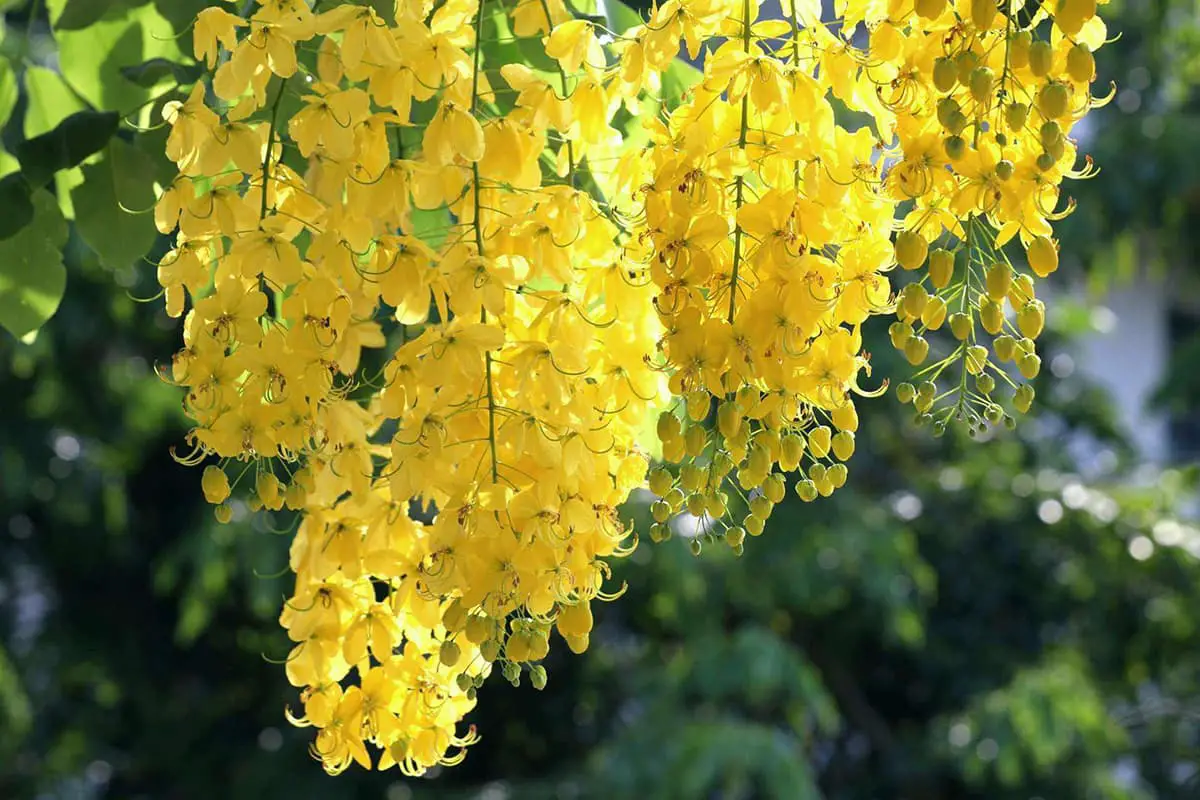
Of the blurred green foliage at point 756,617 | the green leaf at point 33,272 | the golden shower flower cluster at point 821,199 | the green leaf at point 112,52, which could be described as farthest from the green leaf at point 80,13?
the blurred green foliage at point 756,617

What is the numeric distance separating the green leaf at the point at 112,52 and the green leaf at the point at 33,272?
0.10 meters

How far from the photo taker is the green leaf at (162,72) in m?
1.16

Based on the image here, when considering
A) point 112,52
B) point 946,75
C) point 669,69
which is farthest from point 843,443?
point 112,52

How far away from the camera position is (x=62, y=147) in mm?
1160

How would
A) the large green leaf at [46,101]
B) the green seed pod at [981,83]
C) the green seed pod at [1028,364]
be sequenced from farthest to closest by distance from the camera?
the large green leaf at [46,101] < the green seed pod at [1028,364] < the green seed pod at [981,83]

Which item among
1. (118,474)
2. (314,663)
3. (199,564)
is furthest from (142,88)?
(118,474)

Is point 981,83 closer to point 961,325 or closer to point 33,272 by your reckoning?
point 961,325

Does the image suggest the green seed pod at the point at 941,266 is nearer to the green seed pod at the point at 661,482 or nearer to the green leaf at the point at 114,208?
the green seed pod at the point at 661,482

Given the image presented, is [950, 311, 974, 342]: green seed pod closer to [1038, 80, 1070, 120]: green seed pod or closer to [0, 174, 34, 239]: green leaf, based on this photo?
[1038, 80, 1070, 120]: green seed pod

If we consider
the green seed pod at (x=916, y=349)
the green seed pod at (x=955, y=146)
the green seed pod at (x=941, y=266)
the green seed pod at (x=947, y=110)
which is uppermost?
the green seed pod at (x=947, y=110)

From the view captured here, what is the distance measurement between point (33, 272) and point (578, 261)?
516 millimetres

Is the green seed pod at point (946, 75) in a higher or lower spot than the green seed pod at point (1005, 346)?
higher

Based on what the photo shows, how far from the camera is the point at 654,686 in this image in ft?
13.7

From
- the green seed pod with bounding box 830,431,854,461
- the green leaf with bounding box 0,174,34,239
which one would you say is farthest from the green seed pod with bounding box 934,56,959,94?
the green leaf with bounding box 0,174,34,239
